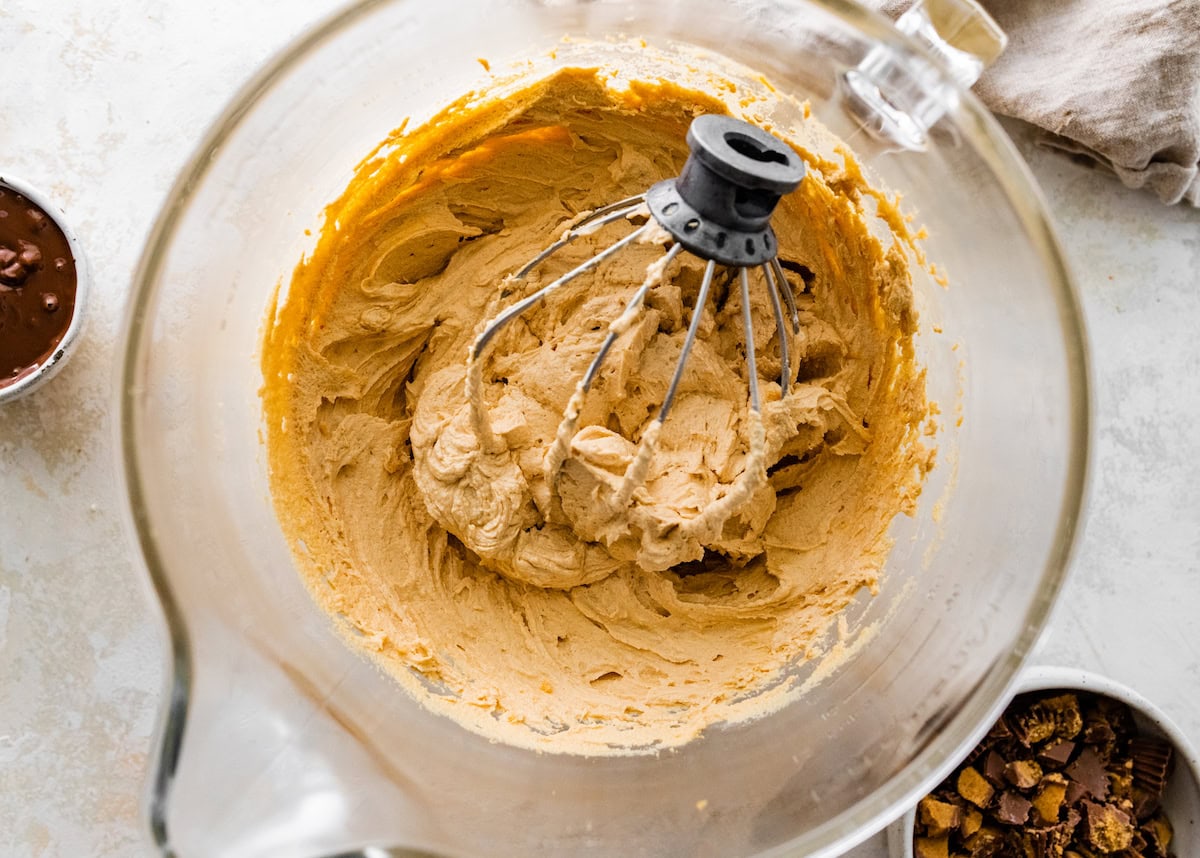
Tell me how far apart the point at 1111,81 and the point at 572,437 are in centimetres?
115

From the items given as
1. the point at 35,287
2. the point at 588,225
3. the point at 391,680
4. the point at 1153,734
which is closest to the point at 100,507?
the point at 35,287

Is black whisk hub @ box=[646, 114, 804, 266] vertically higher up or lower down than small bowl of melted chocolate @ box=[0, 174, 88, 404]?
higher up

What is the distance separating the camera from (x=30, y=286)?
1466 millimetres

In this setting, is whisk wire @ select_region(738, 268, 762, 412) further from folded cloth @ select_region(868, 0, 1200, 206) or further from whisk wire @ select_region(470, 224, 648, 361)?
folded cloth @ select_region(868, 0, 1200, 206)

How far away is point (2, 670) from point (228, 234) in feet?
3.24

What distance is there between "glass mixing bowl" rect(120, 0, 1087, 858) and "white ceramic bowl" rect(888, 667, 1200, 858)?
0.36 metres

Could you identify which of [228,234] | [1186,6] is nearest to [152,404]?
[228,234]

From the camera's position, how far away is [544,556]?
135cm

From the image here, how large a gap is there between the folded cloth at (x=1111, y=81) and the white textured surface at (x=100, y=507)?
10 centimetres

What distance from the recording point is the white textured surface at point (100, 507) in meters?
1.59

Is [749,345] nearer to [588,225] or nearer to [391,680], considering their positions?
[588,225]

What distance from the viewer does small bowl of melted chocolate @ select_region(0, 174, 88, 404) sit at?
146cm

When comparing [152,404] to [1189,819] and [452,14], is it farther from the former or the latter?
[1189,819]

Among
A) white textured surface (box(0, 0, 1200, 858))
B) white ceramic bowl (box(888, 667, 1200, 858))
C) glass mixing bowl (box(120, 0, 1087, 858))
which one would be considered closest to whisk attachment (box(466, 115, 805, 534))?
glass mixing bowl (box(120, 0, 1087, 858))
